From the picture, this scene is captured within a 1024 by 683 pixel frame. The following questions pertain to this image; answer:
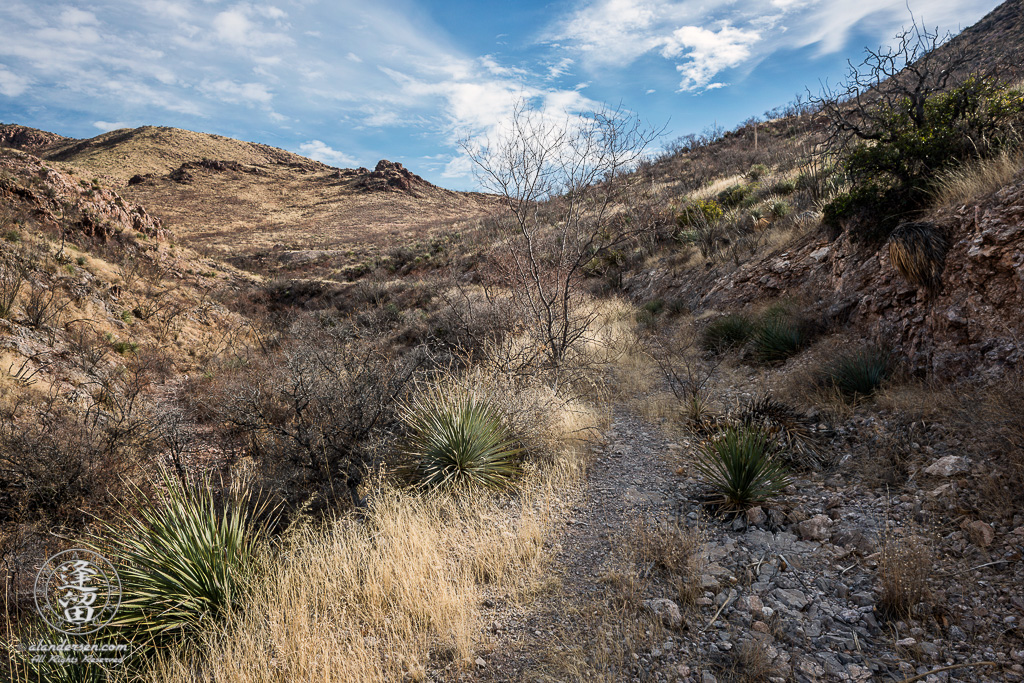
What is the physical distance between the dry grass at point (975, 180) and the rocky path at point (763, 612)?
4159 mm

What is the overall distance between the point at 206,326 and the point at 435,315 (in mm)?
8491

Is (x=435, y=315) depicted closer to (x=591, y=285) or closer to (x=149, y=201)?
(x=591, y=285)

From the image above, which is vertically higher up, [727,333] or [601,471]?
[727,333]

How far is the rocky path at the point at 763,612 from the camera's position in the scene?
2193 mm

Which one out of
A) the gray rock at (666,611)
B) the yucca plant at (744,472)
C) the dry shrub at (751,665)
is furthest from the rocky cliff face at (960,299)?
the gray rock at (666,611)

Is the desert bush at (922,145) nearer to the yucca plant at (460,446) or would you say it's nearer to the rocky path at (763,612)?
the rocky path at (763,612)

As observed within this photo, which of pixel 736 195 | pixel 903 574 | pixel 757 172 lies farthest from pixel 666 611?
pixel 757 172

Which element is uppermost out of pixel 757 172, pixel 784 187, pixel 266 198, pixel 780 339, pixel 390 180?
pixel 390 180

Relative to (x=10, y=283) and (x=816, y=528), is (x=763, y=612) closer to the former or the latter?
(x=816, y=528)

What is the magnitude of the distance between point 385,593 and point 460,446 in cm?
181

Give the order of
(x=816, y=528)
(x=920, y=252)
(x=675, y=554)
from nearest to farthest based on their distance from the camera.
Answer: (x=675, y=554) → (x=816, y=528) → (x=920, y=252)

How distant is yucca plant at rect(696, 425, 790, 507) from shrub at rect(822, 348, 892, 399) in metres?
1.80

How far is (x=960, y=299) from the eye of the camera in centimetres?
469

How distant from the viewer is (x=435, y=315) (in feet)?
40.9
